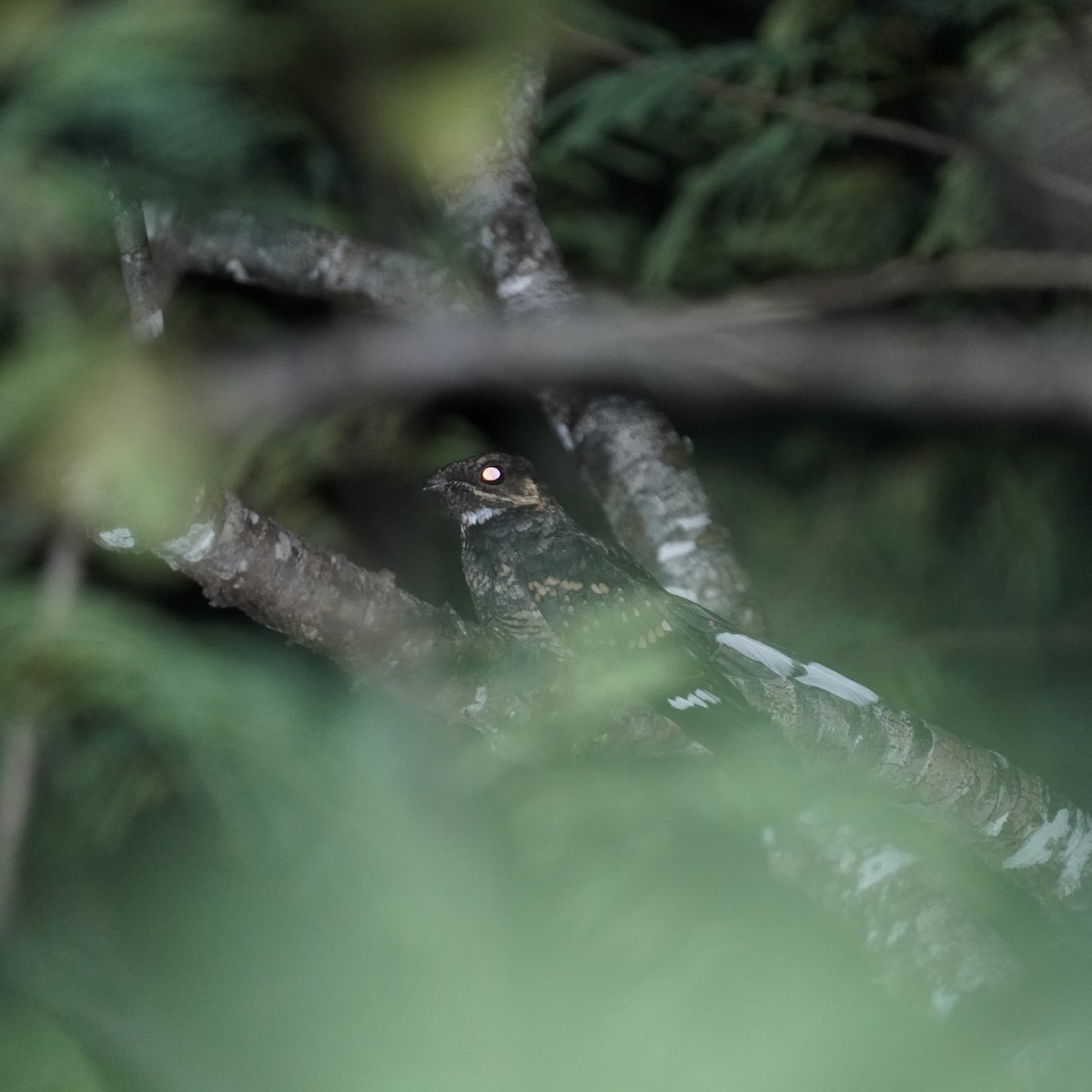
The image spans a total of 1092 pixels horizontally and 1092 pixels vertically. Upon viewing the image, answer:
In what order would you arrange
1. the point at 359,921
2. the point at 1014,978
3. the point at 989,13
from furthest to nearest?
the point at 989,13 → the point at 359,921 → the point at 1014,978

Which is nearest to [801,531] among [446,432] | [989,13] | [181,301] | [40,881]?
[446,432]

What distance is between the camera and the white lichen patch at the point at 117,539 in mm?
799

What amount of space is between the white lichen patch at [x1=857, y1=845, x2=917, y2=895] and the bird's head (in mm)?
450

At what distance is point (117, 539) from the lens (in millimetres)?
809

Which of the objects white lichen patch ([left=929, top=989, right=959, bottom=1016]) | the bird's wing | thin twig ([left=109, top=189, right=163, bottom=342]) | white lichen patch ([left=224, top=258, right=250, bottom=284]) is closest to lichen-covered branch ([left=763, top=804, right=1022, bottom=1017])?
white lichen patch ([left=929, top=989, right=959, bottom=1016])

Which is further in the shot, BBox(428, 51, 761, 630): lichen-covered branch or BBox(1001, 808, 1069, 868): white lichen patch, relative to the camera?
BBox(428, 51, 761, 630): lichen-covered branch

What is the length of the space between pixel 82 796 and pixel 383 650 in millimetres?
543

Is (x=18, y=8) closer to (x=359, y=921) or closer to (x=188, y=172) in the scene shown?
(x=188, y=172)

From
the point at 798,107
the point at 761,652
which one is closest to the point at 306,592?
the point at 761,652

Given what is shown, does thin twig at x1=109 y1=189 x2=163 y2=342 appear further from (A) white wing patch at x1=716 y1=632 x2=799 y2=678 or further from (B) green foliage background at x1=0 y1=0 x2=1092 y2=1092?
(A) white wing patch at x1=716 y1=632 x2=799 y2=678

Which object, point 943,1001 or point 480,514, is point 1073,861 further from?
point 480,514

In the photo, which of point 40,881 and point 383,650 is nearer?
point 383,650

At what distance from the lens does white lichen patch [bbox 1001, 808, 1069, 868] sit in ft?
2.76

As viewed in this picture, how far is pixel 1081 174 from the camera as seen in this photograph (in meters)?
1.14
